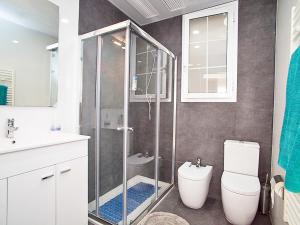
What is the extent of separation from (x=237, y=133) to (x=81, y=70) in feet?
6.70

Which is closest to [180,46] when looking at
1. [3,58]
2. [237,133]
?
[237,133]

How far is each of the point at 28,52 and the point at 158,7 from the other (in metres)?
1.72

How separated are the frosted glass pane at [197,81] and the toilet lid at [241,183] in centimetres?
114

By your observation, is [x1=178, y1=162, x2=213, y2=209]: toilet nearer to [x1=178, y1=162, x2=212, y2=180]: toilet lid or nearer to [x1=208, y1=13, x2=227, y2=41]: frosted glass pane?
[x1=178, y1=162, x2=212, y2=180]: toilet lid

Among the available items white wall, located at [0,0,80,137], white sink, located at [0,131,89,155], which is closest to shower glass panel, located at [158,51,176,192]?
white wall, located at [0,0,80,137]

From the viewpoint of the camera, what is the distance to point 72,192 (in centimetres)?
138

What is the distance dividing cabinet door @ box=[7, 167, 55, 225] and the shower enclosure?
0.60 metres

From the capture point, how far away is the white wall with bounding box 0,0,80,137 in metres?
1.60

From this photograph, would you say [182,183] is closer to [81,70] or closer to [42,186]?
[42,186]

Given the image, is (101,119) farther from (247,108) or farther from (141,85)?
(247,108)

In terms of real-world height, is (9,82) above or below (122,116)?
above

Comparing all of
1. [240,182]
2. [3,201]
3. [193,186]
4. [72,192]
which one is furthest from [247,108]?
[3,201]

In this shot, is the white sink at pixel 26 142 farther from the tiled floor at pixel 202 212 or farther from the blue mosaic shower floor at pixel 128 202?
the tiled floor at pixel 202 212

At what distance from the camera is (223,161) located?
7.22 ft
